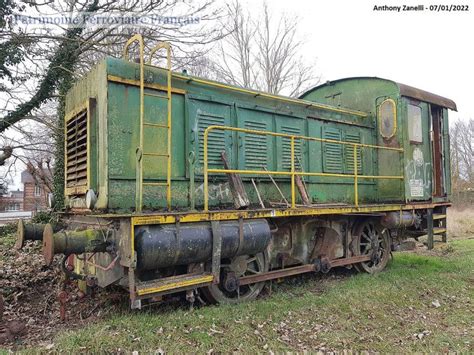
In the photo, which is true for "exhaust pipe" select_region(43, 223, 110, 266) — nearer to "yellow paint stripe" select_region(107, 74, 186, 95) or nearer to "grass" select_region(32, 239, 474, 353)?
"grass" select_region(32, 239, 474, 353)

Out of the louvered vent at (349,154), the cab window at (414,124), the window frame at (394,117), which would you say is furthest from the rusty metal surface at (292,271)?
the cab window at (414,124)

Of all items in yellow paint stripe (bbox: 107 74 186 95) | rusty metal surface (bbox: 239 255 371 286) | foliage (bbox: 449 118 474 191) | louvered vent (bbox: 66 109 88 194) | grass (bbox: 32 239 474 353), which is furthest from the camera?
foliage (bbox: 449 118 474 191)

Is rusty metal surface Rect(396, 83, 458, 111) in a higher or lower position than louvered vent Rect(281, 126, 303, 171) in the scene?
higher

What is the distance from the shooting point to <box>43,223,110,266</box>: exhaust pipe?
14.6ft

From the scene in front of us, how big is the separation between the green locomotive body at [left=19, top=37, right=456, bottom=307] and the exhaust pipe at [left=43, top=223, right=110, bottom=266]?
0.5 inches

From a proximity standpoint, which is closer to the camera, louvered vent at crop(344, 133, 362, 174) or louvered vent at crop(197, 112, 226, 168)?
louvered vent at crop(197, 112, 226, 168)

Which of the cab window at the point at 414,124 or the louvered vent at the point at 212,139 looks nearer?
the louvered vent at the point at 212,139

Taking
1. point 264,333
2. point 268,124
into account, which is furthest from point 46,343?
point 268,124

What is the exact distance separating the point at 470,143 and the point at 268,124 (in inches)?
2279

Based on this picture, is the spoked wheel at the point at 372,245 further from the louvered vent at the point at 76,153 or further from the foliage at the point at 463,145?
the foliage at the point at 463,145

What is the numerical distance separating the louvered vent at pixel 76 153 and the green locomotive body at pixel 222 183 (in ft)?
0.11

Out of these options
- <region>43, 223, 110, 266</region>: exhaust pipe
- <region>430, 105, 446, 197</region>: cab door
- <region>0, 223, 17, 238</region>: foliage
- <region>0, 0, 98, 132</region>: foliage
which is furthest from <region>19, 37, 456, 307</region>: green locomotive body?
<region>0, 223, 17, 238</region>: foliage

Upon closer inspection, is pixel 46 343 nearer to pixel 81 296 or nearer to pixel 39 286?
pixel 81 296

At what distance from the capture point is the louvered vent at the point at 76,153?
554cm
